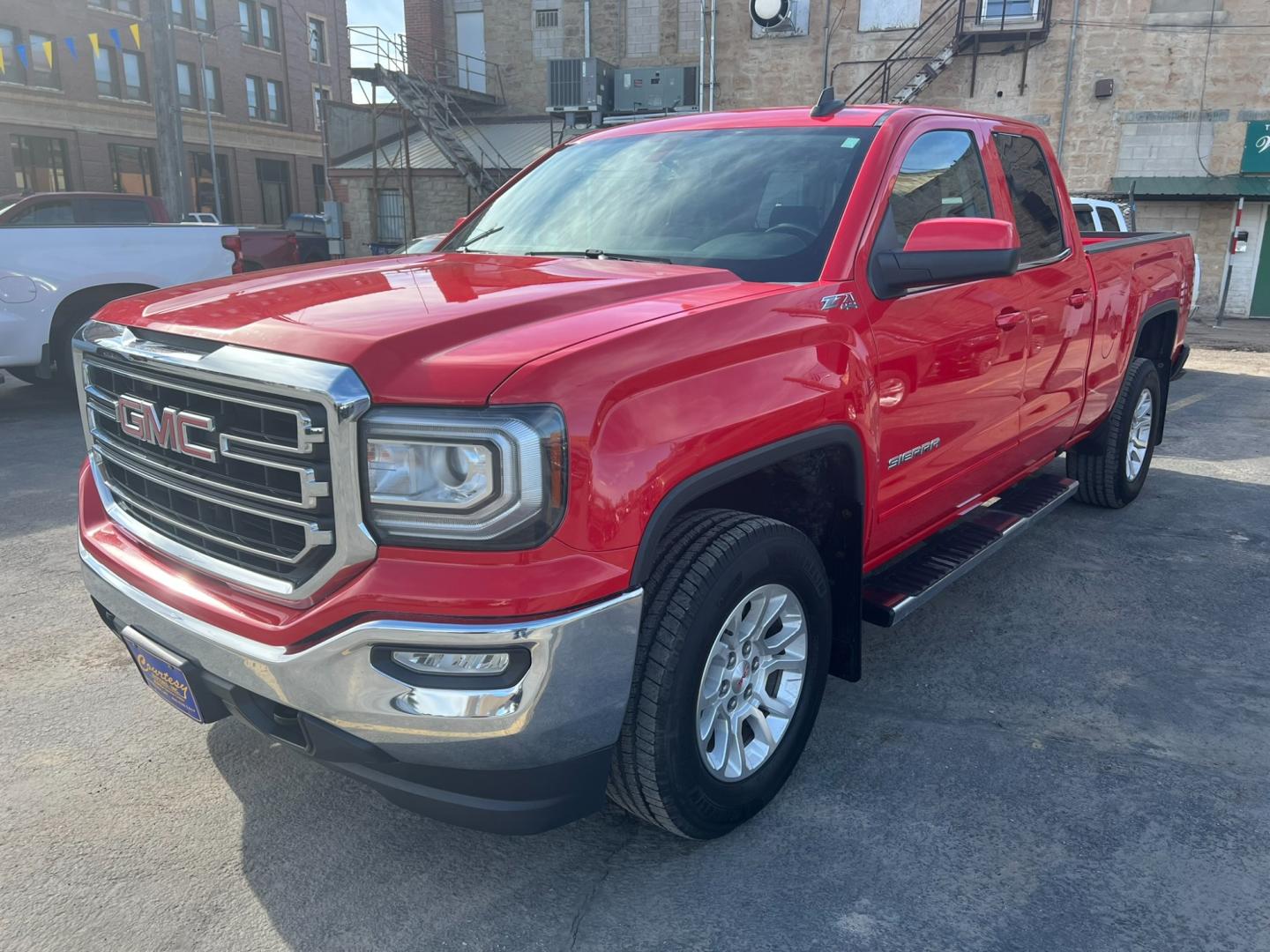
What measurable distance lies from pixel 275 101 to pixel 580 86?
2665cm

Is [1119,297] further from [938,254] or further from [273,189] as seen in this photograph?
[273,189]

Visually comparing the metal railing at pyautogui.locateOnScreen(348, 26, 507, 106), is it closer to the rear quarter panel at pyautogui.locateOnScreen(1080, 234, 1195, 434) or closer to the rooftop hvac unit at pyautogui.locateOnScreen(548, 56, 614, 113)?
the rooftop hvac unit at pyautogui.locateOnScreen(548, 56, 614, 113)

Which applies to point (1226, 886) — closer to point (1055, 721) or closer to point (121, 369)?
point (1055, 721)

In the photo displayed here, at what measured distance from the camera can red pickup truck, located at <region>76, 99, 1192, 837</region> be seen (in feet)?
6.59

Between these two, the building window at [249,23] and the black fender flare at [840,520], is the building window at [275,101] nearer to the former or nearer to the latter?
the building window at [249,23]

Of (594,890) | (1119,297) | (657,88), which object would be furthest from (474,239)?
(657,88)

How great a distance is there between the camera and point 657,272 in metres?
2.83

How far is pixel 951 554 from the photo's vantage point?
12.3 ft

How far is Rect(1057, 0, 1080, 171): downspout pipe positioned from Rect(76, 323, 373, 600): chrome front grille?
21.0 meters

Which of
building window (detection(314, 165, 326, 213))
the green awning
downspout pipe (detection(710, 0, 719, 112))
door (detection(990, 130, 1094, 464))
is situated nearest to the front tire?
door (detection(990, 130, 1094, 464))

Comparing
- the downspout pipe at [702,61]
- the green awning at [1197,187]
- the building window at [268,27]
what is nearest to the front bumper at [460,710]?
the green awning at [1197,187]

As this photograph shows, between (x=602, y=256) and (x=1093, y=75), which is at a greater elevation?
(x=1093, y=75)

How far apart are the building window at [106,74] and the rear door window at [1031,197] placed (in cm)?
4029

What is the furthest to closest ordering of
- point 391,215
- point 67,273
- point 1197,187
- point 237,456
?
1. point 391,215
2. point 1197,187
3. point 67,273
4. point 237,456
